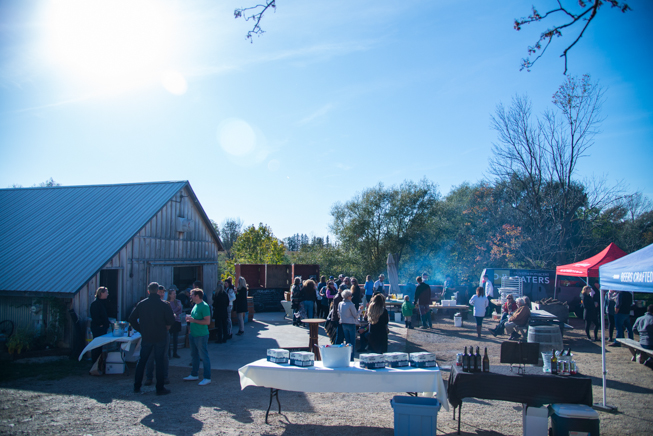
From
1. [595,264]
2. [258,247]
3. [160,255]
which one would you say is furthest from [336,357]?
[258,247]

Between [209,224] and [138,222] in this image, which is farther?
[209,224]

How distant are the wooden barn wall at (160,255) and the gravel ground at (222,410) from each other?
9.09 feet

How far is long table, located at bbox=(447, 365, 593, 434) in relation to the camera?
4.83 metres

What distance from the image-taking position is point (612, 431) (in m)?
5.19

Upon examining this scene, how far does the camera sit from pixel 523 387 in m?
4.95

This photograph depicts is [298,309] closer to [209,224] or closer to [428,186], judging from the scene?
[209,224]

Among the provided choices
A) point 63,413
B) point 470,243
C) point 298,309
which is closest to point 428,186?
point 470,243

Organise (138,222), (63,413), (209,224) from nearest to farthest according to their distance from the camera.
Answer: (63,413) < (138,222) < (209,224)

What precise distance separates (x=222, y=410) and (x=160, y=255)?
23.5 feet

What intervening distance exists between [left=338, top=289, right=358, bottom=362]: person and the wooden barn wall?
19.4ft

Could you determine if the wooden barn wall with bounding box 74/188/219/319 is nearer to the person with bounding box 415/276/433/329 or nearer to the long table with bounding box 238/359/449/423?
the long table with bounding box 238/359/449/423

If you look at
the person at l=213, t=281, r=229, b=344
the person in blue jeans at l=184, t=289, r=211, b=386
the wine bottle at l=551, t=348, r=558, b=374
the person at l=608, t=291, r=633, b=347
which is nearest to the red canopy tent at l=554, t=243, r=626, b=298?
the person at l=608, t=291, r=633, b=347

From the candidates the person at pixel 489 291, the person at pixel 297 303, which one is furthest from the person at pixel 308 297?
the person at pixel 489 291

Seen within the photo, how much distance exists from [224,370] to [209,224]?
7825mm
